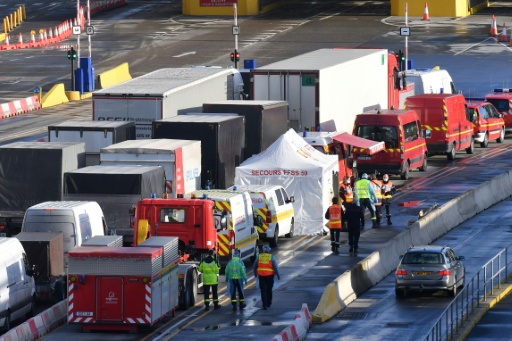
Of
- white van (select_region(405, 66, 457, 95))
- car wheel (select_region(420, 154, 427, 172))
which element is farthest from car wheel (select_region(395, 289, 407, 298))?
white van (select_region(405, 66, 457, 95))

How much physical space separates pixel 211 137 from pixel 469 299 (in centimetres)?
1187

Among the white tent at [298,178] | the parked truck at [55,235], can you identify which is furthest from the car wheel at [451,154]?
the parked truck at [55,235]

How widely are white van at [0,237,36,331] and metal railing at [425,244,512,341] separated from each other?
8264 mm

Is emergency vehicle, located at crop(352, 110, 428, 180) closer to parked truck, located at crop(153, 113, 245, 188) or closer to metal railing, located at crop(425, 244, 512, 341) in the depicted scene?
parked truck, located at crop(153, 113, 245, 188)

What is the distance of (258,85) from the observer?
47875 millimetres

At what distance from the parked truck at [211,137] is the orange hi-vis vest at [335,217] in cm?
453

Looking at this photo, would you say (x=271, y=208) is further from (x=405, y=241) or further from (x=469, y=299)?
(x=469, y=299)

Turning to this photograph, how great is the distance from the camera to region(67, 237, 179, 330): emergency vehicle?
28922 mm

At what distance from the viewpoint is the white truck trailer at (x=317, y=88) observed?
46938 mm

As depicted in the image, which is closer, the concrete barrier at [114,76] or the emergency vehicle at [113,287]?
the emergency vehicle at [113,287]

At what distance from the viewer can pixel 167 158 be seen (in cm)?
3884

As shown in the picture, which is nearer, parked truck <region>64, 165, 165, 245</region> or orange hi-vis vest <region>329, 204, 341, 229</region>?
parked truck <region>64, 165, 165, 245</region>

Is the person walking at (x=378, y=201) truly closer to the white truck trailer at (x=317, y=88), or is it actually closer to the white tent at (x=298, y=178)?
the white tent at (x=298, y=178)

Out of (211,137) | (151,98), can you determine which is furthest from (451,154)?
(211,137)
